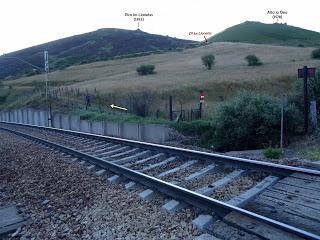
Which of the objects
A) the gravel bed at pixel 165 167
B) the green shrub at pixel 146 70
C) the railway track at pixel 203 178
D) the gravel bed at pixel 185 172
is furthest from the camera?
the green shrub at pixel 146 70

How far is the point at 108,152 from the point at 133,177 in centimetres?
454

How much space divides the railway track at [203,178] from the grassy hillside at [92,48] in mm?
115993

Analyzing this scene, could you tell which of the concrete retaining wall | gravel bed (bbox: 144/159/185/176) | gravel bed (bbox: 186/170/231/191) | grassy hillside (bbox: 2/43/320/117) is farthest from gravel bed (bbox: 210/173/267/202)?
grassy hillside (bbox: 2/43/320/117)

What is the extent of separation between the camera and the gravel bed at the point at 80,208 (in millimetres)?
7301

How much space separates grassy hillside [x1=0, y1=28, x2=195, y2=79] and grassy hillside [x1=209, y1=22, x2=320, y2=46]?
51.8 ft

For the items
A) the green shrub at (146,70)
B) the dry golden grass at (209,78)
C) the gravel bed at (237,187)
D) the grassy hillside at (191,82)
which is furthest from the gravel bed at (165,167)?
the green shrub at (146,70)

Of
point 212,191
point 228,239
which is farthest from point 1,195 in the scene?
point 228,239

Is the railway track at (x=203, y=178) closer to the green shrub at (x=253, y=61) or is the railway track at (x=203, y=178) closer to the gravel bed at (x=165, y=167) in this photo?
the gravel bed at (x=165, y=167)

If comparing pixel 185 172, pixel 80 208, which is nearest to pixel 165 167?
pixel 185 172

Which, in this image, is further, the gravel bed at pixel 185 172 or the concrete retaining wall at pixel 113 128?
the concrete retaining wall at pixel 113 128

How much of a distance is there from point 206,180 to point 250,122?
8.43 m

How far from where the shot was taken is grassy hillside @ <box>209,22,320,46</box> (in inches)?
6048

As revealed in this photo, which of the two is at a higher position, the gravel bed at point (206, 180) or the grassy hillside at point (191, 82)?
the gravel bed at point (206, 180)

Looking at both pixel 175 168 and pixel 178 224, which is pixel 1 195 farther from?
pixel 178 224
